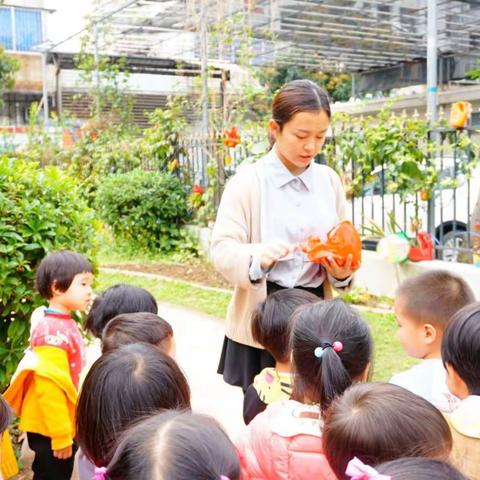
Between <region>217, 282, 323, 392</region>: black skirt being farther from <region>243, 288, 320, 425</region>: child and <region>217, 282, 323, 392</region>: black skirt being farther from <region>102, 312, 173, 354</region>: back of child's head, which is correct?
<region>102, 312, 173, 354</region>: back of child's head

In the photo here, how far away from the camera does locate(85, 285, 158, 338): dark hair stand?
Result: 260 centimetres

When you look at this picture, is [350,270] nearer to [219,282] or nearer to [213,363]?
[213,363]

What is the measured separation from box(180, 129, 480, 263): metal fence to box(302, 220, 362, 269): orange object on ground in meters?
3.25

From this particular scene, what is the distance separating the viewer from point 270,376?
7.21 ft

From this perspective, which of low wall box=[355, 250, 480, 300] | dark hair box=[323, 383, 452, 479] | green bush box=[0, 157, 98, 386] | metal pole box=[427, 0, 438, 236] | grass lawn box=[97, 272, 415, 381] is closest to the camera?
dark hair box=[323, 383, 452, 479]

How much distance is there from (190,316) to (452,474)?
4986 millimetres

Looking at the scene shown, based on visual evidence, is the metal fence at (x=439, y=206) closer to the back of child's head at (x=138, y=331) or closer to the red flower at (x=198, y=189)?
the red flower at (x=198, y=189)

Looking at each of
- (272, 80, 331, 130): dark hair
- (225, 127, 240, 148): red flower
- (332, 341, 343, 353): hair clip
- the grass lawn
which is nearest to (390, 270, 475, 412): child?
(332, 341, 343, 353): hair clip

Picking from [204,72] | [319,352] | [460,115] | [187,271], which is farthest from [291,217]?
[204,72]

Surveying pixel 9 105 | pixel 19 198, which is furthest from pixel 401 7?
pixel 9 105

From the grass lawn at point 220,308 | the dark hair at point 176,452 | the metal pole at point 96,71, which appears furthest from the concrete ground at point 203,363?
the metal pole at point 96,71

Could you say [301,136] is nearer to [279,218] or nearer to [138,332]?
[279,218]

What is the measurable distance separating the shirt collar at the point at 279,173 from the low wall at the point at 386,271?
3229 millimetres

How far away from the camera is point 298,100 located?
233cm
